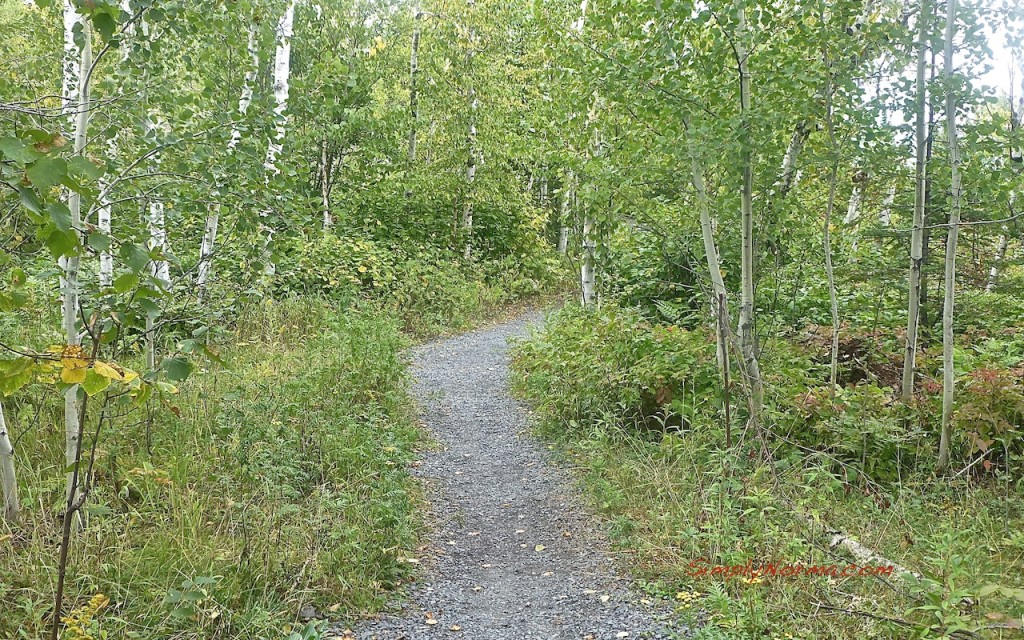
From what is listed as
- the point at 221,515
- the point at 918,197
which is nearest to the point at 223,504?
the point at 221,515

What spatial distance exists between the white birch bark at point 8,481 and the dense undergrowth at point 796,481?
379cm

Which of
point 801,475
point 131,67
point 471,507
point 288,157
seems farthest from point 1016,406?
point 131,67

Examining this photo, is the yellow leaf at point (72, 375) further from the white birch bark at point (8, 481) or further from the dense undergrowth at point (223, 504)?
the white birch bark at point (8, 481)

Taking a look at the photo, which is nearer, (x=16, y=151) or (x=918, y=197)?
(x=16, y=151)

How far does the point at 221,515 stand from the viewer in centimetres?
438

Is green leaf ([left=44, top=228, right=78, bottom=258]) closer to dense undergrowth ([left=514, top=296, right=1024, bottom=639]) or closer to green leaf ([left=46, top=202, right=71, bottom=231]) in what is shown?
green leaf ([left=46, top=202, right=71, bottom=231])

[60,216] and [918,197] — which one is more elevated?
[918,197]

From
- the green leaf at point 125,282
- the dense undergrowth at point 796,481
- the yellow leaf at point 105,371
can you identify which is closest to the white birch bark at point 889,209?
the dense undergrowth at point 796,481

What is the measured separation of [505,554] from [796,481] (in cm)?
228

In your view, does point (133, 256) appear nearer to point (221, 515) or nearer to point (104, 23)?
point (104, 23)

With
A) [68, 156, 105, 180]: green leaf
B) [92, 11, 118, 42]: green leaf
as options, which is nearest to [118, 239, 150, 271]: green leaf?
[68, 156, 105, 180]: green leaf

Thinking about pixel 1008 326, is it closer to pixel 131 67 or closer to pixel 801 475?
pixel 801 475

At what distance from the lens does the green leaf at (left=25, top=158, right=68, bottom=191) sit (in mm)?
1470

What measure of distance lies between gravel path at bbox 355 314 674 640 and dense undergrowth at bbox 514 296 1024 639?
29 cm
